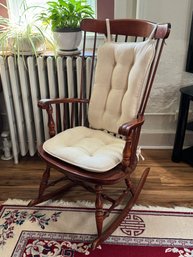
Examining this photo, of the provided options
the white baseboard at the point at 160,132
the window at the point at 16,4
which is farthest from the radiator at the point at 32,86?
the white baseboard at the point at 160,132

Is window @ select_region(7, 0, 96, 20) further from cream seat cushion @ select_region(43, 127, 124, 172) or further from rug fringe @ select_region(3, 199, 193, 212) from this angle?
rug fringe @ select_region(3, 199, 193, 212)

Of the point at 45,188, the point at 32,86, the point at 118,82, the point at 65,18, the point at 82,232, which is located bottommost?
the point at 82,232

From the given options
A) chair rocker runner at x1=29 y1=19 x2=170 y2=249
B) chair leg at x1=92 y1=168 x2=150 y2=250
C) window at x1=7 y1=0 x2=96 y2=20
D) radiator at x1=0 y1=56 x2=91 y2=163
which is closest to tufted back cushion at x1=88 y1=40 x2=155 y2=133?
chair rocker runner at x1=29 y1=19 x2=170 y2=249

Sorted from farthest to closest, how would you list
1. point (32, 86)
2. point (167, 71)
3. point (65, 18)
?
point (167, 71) → point (32, 86) → point (65, 18)

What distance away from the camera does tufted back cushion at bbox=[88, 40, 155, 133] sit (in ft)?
4.83

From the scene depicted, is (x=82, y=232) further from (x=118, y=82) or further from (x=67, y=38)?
(x=67, y=38)

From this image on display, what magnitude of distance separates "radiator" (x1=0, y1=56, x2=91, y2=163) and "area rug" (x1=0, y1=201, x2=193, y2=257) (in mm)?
607

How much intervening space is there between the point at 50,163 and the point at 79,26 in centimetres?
100

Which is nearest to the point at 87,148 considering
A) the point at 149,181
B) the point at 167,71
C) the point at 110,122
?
the point at 110,122

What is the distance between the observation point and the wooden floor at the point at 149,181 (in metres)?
1.78

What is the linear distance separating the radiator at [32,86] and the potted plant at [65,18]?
137mm

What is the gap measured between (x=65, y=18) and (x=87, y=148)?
3.07 feet

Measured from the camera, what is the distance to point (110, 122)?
1650 millimetres

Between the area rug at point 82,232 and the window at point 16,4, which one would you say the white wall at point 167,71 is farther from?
the area rug at point 82,232
